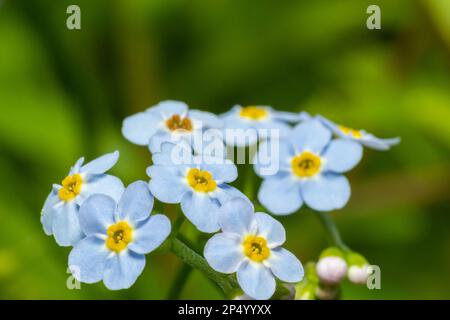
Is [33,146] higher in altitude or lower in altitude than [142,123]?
lower

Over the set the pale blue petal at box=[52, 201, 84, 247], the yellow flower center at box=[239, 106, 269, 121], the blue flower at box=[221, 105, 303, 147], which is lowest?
the pale blue petal at box=[52, 201, 84, 247]

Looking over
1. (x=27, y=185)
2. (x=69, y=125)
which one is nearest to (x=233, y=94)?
(x=69, y=125)

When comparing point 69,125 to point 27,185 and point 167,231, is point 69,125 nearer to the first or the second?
point 27,185

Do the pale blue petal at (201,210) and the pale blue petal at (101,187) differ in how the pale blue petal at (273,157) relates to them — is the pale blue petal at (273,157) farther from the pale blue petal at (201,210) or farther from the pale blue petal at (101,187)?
the pale blue petal at (101,187)

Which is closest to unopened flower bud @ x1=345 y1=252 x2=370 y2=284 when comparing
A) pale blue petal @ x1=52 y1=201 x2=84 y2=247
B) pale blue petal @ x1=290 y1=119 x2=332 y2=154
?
pale blue petal @ x1=290 y1=119 x2=332 y2=154

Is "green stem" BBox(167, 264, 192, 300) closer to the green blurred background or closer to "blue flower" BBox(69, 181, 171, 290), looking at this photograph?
"blue flower" BBox(69, 181, 171, 290)

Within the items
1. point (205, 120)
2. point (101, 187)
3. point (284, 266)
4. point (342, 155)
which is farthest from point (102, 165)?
point (342, 155)

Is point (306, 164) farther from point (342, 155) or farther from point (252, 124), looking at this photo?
point (252, 124)

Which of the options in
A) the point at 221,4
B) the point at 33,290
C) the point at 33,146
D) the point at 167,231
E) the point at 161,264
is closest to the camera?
the point at 167,231
